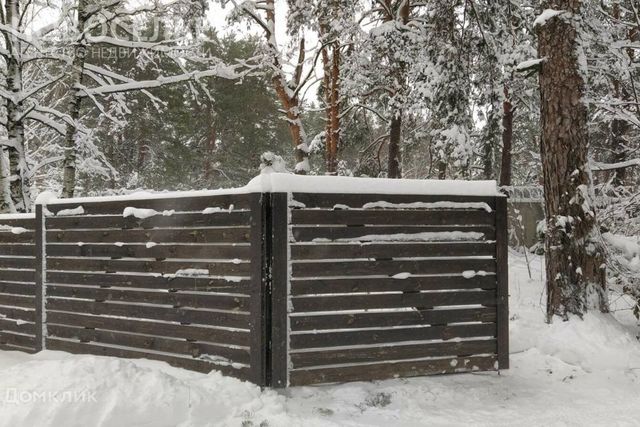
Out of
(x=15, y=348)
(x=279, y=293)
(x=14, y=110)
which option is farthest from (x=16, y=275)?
(x=14, y=110)

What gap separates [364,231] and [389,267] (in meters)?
0.41

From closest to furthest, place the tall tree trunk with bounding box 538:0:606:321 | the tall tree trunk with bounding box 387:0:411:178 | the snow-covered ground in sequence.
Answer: the snow-covered ground
the tall tree trunk with bounding box 538:0:606:321
the tall tree trunk with bounding box 387:0:411:178

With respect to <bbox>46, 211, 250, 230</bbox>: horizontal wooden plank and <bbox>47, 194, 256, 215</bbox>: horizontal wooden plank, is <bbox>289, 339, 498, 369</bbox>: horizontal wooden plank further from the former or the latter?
<bbox>47, 194, 256, 215</bbox>: horizontal wooden plank

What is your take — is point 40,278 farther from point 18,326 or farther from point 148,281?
point 148,281

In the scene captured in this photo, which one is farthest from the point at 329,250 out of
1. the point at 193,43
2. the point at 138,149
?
the point at 138,149

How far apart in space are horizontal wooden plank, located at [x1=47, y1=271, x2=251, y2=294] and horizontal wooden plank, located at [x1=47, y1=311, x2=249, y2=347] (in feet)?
1.15

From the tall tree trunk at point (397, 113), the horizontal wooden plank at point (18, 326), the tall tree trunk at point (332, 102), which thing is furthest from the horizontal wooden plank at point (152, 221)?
the tall tree trunk at point (332, 102)

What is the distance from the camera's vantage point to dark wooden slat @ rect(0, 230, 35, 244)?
19.5ft

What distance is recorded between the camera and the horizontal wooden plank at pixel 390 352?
164 inches

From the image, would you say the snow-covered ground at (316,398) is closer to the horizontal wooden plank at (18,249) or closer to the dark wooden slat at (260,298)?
the dark wooden slat at (260,298)

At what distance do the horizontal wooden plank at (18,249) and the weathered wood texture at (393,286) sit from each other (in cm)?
370

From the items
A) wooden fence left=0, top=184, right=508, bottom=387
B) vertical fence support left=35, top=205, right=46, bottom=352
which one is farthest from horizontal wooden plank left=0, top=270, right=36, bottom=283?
wooden fence left=0, top=184, right=508, bottom=387

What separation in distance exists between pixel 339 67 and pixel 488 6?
6239mm

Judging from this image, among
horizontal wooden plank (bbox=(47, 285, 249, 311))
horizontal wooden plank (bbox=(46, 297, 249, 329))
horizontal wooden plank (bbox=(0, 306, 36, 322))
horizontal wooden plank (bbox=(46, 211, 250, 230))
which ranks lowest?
horizontal wooden plank (bbox=(0, 306, 36, 322))
